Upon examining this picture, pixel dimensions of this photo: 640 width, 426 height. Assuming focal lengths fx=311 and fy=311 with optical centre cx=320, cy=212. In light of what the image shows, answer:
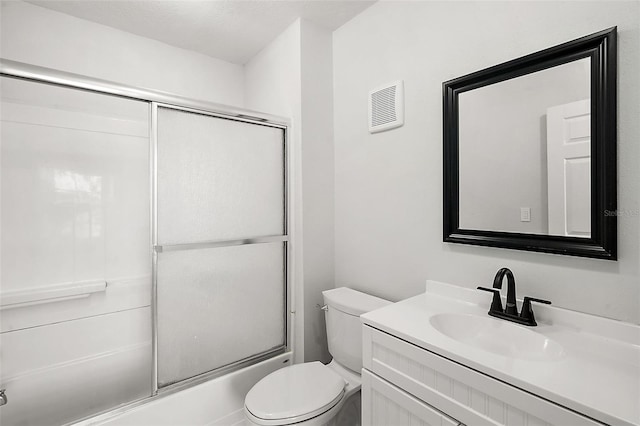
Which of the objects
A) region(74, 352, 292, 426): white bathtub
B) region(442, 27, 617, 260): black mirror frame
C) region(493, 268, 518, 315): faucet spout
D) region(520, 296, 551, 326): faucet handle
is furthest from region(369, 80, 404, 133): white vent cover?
region(74, 352, 292, 426): white bathtub

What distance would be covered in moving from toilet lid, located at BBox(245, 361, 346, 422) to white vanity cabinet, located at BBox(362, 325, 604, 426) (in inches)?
8.4

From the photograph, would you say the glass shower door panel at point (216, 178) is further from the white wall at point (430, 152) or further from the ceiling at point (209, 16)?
the ceiling at point (209, 16)

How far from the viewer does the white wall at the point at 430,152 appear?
1.00 m

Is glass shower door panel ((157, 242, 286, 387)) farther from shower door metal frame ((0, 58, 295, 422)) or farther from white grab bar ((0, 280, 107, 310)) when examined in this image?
white grab bar ((0, 280, 107, 310))

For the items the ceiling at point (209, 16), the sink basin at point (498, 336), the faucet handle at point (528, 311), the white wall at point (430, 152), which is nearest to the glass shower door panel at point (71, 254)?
the ceiling at point (209, 16)

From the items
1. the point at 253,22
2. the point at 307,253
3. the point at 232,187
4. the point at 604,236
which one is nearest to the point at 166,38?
the point at 253,22

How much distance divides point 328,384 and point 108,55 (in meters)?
2.38

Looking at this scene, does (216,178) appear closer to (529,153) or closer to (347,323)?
(347,323)

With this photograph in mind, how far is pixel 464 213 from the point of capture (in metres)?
1.40

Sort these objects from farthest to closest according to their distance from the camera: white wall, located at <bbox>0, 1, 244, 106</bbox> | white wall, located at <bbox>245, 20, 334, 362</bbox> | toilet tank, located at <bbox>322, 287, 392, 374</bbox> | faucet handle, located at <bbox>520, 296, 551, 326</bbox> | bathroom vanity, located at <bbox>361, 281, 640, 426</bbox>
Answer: white wall, located at <bbox>245, 20, 334, 362</bbox>
white wall, located at <bbox>0, 1, 244, 106</bbox>
toilet tank, located at <bbox>322, 287, 392, 374</bbox>
faucet handle, located at <bbox>520, 296, 551, 326</bbox>
bathroom vanity, located at <bbox>361, 281, 640, 426</bbox>

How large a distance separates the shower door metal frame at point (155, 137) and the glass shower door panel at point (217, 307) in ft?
0.10

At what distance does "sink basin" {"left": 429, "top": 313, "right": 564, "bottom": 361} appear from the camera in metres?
1.03

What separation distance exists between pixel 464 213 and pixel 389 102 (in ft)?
2.38

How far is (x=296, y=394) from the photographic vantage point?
54.5 inches
